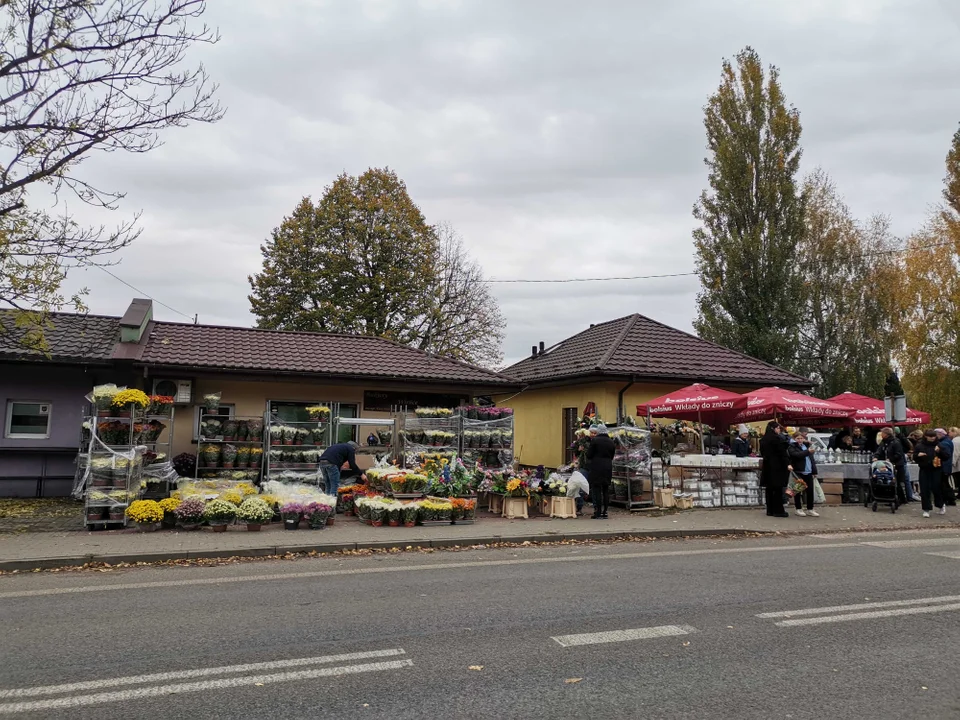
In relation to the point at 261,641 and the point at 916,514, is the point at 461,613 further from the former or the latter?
the point at 916,514

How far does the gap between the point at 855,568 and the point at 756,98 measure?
2692 cm

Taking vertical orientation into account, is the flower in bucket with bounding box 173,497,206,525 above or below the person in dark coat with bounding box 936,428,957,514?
below

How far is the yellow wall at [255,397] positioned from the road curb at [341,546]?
739cm

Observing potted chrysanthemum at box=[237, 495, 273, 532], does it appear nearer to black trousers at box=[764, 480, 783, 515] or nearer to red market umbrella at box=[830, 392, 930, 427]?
black trousers at box=[764, 480, 783, 515]

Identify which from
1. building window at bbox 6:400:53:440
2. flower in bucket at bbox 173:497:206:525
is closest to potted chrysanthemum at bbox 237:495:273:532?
flower in bucket at bbox 173:497:206:525

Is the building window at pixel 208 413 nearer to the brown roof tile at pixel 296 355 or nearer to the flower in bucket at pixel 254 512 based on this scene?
the brown roof tile at pixel 296 355

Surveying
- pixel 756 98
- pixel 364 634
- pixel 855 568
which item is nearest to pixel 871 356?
pixel 756 98

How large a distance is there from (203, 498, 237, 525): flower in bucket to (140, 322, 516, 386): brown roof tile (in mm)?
5857

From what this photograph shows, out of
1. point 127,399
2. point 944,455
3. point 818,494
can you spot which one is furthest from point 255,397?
point 944,455

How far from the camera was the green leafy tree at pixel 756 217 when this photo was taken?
3031 cm

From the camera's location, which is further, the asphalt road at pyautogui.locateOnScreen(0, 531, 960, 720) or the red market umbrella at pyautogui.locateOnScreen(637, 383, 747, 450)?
the red market umbrella at pyautogui.locateOnScreen(637, 383, 747, 450)

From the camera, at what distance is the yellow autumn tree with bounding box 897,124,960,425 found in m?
27.1

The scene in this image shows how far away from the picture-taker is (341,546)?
34.8ft

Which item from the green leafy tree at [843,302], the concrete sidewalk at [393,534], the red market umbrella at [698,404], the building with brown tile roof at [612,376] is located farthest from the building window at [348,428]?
the green leafy tree at [843,302]
